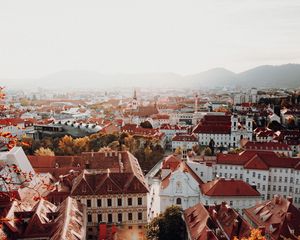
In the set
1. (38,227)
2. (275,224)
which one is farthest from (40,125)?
(275,224)

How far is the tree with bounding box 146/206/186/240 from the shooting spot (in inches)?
972

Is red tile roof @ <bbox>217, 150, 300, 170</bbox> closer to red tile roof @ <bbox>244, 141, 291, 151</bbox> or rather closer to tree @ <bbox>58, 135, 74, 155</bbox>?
red tile roof @ <bbox>244, 141, 291, 151</bbox>

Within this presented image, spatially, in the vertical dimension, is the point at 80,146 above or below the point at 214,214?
below

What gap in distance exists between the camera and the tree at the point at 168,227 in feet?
81.0

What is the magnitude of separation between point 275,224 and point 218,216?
4.51m

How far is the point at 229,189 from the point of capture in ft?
110

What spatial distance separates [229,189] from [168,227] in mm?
10891

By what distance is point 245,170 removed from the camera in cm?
4069

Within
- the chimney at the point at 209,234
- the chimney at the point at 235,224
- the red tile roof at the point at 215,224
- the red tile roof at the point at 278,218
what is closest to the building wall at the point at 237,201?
the red tile roof at the point at 278,218

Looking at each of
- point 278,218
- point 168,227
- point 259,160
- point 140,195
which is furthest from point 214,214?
point 259,160

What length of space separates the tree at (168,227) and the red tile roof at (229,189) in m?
7.85

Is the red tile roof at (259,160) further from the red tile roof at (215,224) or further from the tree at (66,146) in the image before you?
the tree at (66,146)

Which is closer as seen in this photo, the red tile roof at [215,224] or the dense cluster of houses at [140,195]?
the dense cluster of houses at [140,195]

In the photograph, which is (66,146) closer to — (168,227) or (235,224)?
(168,227)
